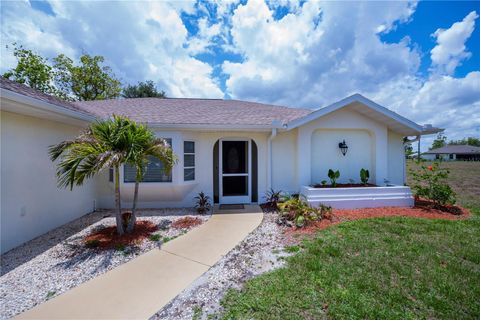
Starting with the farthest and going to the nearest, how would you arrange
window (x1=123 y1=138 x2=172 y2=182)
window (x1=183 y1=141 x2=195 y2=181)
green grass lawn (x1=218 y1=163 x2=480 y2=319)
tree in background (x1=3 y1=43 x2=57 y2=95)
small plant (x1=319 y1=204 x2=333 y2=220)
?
tree in background (x1=3 y1=43 x2=57 y2=95) → window (x1=183 y1=141 x2=195 y2=181) → window (x1=123 y1=138 x2=172 y2=182) → small plant (x1=319 y1=204 x2=333 y2=220) → green grass lawn (x1=218 y1=163 x2=480 y2=319)

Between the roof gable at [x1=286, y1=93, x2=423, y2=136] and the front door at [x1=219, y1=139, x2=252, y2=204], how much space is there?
7.26 feet

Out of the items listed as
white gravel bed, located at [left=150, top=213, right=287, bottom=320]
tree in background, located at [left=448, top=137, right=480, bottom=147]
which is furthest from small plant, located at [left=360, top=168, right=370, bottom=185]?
tree in background, located at [left=448, top=137, right=480, bottom=147]

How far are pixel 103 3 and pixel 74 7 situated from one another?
4.17 ft

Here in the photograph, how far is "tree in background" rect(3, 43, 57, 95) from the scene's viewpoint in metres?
18.7

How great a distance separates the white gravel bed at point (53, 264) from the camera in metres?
3.06

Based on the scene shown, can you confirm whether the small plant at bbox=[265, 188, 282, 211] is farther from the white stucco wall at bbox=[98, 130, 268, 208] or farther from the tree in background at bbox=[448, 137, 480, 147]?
the tree in background at bbox=[448, 137, 480, 147]

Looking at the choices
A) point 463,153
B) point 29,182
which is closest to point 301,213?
point 29,182

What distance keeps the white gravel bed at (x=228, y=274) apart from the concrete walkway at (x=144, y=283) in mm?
164

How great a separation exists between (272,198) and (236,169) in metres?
1.94

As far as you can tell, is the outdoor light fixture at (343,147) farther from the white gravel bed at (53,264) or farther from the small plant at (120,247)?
the small plant at (120,247)

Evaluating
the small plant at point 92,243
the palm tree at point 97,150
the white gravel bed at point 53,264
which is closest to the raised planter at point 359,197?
the white gravel bed at point 53,264

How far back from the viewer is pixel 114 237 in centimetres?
499

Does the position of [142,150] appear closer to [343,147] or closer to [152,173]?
[152,173]

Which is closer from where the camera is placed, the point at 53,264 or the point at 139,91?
the point at 53,264
